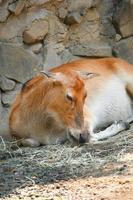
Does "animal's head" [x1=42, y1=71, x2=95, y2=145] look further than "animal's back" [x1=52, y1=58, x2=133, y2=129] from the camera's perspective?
No

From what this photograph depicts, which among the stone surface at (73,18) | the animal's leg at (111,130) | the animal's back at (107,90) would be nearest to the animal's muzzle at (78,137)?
the animal's leg at (111,130)

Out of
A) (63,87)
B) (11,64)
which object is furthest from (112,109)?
(11,64)

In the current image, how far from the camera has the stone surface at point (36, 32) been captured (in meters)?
8.58

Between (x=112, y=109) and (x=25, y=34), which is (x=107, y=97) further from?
(x=25, y=34)

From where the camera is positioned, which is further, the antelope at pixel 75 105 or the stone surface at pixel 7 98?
the stone surface at pixel 7 98

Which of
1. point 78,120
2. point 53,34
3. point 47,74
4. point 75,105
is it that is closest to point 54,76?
point 47,74

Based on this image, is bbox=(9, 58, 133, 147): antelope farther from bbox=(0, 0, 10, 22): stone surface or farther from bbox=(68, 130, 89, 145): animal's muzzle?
bbox=(0, 0, 10, 22): stone surface

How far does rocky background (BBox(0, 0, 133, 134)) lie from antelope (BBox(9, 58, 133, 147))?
0.83m

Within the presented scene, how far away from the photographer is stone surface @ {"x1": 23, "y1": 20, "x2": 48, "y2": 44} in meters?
8.58

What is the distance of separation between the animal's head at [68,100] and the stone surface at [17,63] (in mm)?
1365

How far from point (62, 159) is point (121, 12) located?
3.76m

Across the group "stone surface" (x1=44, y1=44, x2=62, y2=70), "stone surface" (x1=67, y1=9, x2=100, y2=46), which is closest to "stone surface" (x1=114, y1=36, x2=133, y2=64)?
"stone surface" (x1=67, y1=9, x2=100, y2=46)

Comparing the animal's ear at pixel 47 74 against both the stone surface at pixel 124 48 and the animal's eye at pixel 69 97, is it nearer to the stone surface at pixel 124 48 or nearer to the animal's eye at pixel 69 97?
the animal's eye at pixel 69 97

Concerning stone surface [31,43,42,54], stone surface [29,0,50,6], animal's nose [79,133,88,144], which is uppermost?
stone surface [29,0,50,6]
